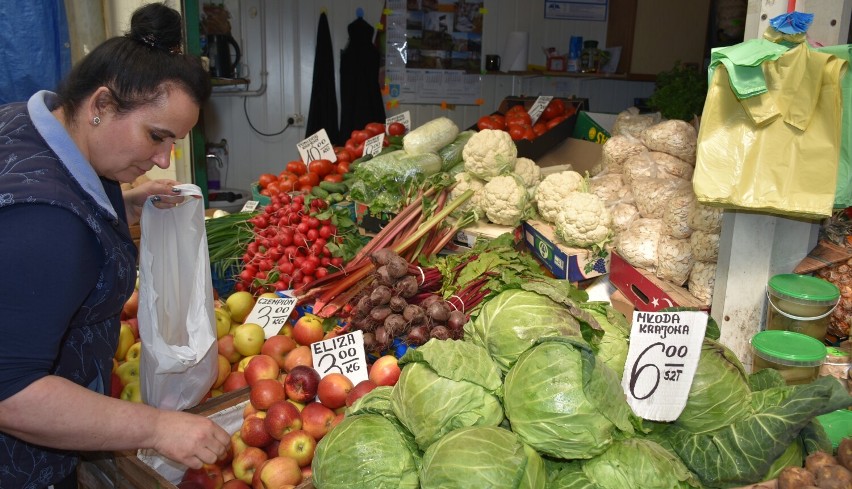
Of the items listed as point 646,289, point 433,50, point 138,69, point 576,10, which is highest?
point 576,10

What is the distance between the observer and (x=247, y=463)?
5.94 ft

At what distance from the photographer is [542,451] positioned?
133 cm

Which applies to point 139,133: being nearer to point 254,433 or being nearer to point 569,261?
point 254,433

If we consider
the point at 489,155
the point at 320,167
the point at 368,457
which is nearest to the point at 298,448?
the point at 368,457

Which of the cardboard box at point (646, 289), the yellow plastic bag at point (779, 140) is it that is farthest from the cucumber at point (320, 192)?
the yellow plastic bag at point (779, 140)

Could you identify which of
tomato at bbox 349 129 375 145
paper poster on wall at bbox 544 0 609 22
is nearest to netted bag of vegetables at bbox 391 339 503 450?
tomato at bbox 349 129 375 145

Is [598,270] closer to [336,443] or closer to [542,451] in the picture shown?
[542,451]

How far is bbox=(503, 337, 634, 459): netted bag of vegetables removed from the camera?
129 cm

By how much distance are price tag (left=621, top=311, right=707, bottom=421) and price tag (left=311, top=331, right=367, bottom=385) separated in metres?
0.96

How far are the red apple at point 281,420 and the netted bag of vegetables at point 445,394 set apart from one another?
1.67 ft

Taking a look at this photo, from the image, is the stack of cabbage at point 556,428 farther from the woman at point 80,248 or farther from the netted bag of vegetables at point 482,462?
the woman at point 80,248

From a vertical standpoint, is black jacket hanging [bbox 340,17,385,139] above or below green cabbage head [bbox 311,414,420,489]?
above

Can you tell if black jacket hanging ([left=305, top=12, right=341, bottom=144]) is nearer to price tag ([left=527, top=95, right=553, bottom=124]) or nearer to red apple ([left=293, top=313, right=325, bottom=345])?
price tag ([left=527, top=95, right=553, bottom=124])

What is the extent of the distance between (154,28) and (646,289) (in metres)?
1.88
